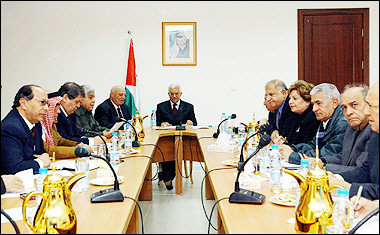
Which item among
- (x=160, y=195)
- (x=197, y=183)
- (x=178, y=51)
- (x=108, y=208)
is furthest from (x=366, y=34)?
(x=108, y=208)

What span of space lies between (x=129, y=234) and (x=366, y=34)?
583cm

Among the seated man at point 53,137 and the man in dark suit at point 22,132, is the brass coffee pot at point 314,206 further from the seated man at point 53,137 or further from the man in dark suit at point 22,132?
the seated man at point 53,137

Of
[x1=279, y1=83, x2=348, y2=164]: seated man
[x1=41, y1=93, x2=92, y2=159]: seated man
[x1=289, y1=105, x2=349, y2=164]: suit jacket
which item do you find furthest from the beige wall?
[x1=289, y1=105, x2=349, y2=164]: suit jacket

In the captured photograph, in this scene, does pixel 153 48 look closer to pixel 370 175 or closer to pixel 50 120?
pixel 50 120

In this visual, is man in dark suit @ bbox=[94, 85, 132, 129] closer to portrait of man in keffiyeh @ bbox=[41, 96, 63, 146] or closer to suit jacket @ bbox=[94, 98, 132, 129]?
suit jacket @ bbox=[94, 98, 132, 129]

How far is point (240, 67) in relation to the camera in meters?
6.67

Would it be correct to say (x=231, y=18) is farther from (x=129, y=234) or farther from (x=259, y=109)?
(x=129, y=234)

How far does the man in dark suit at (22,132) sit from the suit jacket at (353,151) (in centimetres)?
184

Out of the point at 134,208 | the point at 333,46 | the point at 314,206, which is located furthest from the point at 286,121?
the point at 333,46

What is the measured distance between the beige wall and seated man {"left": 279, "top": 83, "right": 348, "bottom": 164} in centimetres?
337

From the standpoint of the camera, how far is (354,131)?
2629 millimetres

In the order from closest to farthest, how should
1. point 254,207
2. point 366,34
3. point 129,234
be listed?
point 254,207 → point 129,234 → point 366,34

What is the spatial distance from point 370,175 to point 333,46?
5172 mm

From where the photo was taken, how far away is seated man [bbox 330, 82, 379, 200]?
5.62ft
